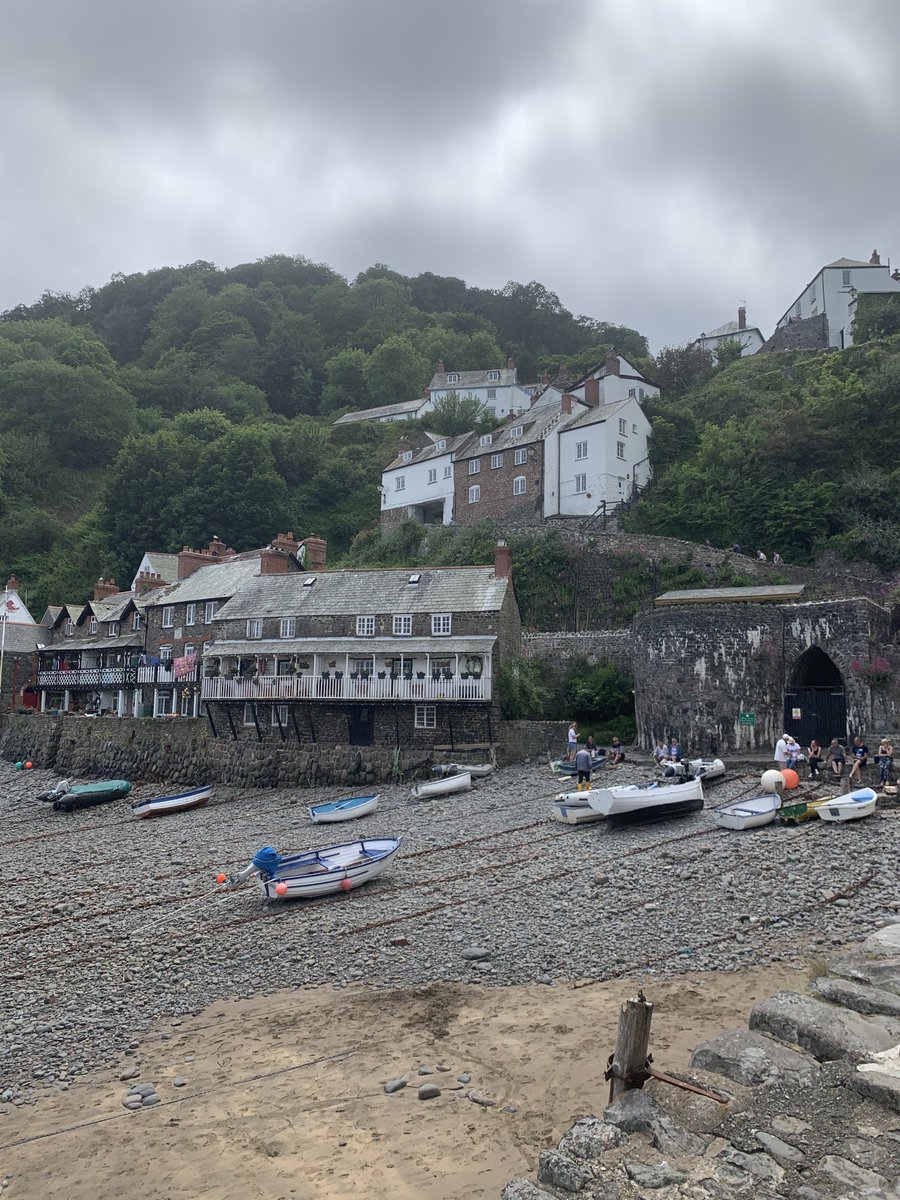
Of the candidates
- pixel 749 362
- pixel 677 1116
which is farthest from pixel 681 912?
pixel 749 362

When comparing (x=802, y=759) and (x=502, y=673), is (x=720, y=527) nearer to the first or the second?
(x=502, y=673)

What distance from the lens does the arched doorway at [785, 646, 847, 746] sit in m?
26.5

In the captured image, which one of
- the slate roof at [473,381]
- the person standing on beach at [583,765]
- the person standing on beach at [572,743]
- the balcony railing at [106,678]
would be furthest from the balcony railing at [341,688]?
the slate roof at [473,381]

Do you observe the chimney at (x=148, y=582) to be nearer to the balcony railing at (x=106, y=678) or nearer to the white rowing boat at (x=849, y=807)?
the balcony railing at (x=106, y=678)

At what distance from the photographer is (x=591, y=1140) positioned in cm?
770

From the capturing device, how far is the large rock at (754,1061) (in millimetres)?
8383

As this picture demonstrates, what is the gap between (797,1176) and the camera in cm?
704

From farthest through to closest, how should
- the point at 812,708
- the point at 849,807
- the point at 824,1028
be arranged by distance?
1. the point at 812,708
2. the point at 849,807
3. the point at 824,1028

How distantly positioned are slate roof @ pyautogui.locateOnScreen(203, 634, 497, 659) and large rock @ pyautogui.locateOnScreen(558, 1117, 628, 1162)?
23610 millimetres

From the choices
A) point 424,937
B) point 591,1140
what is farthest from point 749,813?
point 591,1140

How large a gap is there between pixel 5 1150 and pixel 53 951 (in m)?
6.61

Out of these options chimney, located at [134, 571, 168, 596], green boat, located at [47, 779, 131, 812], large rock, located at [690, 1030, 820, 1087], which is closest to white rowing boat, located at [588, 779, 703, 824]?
large rock, located at [690, 1030, 820, 1087]

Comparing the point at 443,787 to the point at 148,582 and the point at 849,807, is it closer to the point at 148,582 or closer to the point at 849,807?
the point at 849,807

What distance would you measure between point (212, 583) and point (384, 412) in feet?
127
